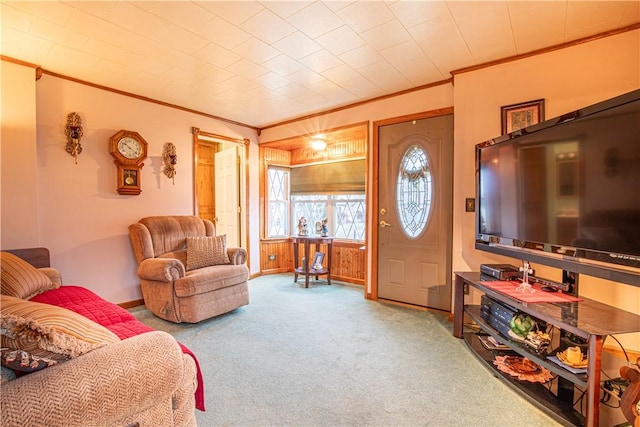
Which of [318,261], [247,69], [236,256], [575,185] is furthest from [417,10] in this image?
[318,261]

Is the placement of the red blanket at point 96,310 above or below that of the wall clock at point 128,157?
below

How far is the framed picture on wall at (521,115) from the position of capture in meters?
2.39

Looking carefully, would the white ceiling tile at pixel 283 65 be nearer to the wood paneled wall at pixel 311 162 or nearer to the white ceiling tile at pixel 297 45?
the white ceiling tile at pixel 297 45

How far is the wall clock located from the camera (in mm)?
3173

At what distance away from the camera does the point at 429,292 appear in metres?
3.18

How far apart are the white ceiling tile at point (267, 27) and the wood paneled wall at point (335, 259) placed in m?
2.90

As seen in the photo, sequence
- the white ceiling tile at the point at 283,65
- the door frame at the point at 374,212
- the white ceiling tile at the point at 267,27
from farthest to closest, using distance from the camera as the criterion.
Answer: the door frame at the point at 374,212 → the white ceiling tile at the point at 283,65 → the white ceiling tile at the point at 267,27

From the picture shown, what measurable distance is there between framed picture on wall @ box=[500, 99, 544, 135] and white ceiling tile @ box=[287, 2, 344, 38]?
1650 mm

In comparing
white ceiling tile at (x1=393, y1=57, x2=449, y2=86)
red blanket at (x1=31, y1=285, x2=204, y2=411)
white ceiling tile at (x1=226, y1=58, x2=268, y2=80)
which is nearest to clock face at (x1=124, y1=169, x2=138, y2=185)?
red blanket at (x1=31, y1=285, x2=204, y2=411)

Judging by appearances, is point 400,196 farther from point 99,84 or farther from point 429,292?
point 99,84

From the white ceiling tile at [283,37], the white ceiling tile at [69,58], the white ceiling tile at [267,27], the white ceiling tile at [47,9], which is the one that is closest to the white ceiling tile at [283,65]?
the white ceiling tile at [283,37]

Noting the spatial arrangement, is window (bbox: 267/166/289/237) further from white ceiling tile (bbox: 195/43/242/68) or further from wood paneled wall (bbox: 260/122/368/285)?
white ceiling tile (bbox: 195/43/242/68)

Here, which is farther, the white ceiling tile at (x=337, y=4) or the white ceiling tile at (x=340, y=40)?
the white ceiling tile at (x=340, y=40)

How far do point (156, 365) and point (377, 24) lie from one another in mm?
2363
